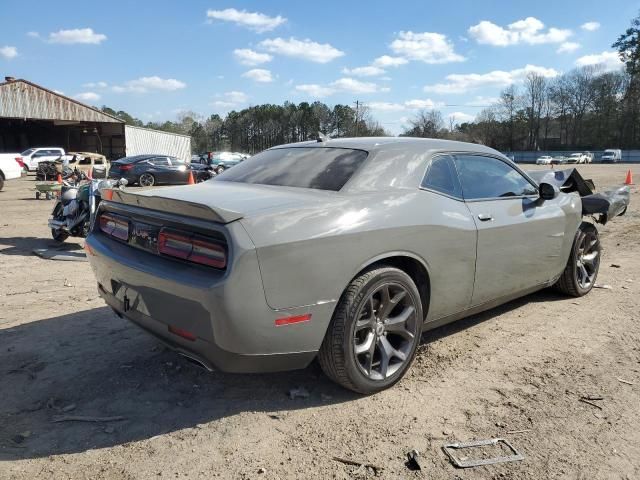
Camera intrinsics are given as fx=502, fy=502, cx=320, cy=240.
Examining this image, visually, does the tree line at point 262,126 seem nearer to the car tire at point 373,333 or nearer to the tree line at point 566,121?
the tree line at point 566,121

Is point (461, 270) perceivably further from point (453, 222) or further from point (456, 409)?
point (456, 409)

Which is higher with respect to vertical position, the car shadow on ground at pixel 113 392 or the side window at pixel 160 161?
the side window at pixel 160 161

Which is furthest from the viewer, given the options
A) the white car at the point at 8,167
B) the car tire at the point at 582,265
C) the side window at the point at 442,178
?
the white car at the point at 8,167

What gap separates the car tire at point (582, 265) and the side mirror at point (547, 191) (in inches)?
33.1

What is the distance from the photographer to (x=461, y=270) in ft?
11.3

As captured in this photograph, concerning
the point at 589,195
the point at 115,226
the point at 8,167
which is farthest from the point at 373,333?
the point at 8,167

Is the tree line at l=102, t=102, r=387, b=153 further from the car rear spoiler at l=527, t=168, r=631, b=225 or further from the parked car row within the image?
the car rear spoiler at l=527, t=168, r=631, b=225

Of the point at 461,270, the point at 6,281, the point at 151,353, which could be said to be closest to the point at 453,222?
the point at 461,270

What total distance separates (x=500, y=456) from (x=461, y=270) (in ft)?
4.28

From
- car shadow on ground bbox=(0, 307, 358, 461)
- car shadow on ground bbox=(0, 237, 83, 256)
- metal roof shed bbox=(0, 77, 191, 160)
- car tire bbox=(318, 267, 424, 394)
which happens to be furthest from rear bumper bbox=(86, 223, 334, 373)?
metal roof shed bbox=(0, 77, 191, 160)

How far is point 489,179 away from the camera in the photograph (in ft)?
12.9

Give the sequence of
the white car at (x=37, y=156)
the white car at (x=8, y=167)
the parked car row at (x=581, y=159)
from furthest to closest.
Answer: the parked car row at (x=581, y=159)
the white car at (x=37, y=156)
the white car at (x=8, y=167)

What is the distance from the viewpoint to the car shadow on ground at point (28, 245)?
7.61m

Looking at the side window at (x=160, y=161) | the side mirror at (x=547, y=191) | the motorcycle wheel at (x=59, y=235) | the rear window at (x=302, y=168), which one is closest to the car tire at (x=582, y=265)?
the side mirror at (x=547, y=191)
